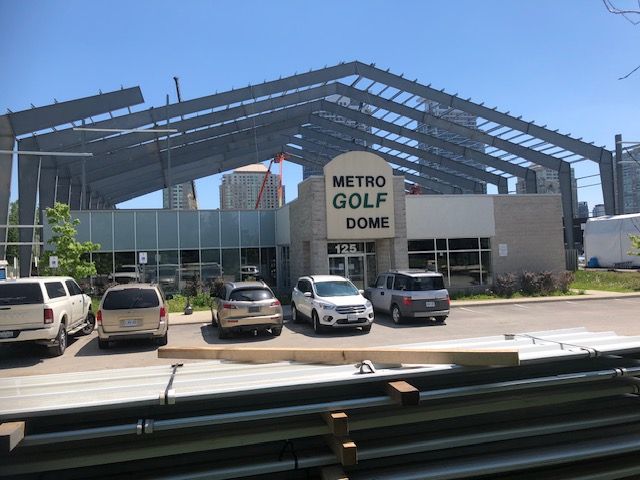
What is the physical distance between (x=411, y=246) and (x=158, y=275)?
14132 mm

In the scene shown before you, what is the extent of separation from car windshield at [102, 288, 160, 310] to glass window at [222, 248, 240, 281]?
616 inches

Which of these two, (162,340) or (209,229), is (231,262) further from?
(162,340)

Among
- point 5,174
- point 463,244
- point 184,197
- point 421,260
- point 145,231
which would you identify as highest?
point 184,197

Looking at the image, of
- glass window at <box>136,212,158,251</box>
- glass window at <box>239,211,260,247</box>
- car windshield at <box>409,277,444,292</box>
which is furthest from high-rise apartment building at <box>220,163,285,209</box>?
car windshield at <box>409,277,444,292</box>

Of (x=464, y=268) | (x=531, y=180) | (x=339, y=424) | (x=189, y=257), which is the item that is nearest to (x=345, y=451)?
(x=339, y=424)

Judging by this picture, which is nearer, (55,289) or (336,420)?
(336,420)

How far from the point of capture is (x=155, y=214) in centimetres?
2806

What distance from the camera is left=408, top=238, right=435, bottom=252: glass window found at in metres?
25.4

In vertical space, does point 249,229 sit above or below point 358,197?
below

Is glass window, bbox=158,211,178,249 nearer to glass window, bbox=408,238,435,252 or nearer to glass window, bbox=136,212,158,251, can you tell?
glass window, bbox=136,212,158,251

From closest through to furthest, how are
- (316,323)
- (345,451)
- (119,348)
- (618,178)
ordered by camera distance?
(345,451), (119,348), (316,323), (618,178)

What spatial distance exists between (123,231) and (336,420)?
2681cm

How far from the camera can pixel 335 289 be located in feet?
54.1

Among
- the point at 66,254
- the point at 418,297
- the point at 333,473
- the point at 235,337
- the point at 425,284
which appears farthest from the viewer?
the point at 66,254
